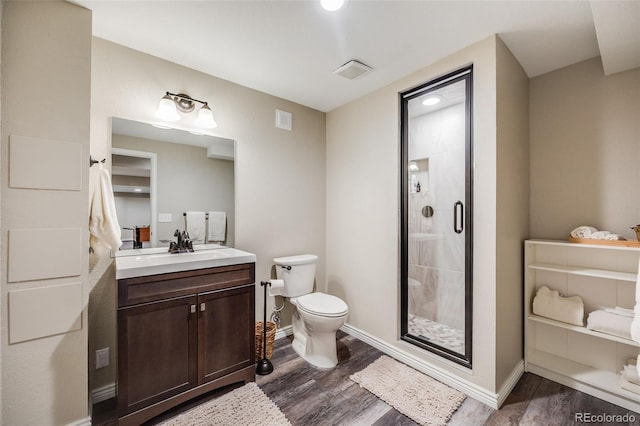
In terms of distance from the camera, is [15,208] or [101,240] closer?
[15,208]

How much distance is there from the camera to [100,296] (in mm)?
1764

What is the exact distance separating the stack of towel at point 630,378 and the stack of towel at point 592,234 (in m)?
0.81

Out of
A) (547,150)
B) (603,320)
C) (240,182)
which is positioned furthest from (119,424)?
(547,150)

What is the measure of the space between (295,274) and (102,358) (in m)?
1.47

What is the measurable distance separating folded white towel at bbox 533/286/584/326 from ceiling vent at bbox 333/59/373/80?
2211mm

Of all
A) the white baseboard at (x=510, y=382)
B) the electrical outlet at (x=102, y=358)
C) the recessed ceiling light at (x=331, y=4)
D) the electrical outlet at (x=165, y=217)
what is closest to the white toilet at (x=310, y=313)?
the electrical outlet at (x=165, y=217)

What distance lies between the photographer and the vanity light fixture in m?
1.99

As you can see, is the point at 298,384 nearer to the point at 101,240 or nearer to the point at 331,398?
the point at 331,398

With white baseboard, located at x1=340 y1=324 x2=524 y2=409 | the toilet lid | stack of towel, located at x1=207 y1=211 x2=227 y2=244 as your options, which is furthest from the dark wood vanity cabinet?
white baseboard, located at x1=340 y1=324 x2=524 y2=409

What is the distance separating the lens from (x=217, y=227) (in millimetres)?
2348

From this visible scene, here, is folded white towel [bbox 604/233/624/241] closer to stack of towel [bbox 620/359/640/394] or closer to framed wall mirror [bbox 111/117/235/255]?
stack of towel [bbox 620/359/640/394]

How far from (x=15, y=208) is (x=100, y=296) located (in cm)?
72

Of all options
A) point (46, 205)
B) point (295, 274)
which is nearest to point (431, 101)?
point (295, 274)

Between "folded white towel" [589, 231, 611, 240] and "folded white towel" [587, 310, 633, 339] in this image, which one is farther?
"folded white towel" [589, 231, 611, 240]
